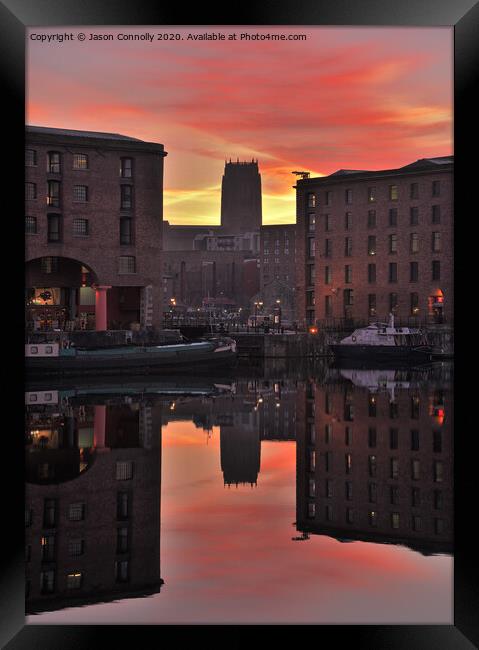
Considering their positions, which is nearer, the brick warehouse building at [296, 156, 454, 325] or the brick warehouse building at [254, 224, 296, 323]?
the brick warehouse building at [296, 156, 454, 325]

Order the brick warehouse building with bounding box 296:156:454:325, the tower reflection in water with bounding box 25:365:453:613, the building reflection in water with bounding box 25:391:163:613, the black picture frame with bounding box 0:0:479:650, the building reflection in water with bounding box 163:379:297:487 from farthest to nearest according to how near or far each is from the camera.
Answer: the brick warehouse building with bounding box 296:156:454:325 < the building reflection in water with bounding box 163:379:297:487 < the tower reflection in water with bounding box 25:365:453:613 < the building reflection in water with bounding box 25:391:163:613 < the black picture frame with bounding box 0:0:479:650

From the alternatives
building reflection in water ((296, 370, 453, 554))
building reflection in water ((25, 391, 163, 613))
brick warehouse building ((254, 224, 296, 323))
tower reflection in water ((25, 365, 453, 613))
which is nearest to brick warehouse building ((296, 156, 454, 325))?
tower reflection in water ((25, 365, 453, 613))

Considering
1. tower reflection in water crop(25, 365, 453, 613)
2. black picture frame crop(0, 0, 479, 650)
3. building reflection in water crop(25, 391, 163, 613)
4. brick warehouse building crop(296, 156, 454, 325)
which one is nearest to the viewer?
black picture frame crop(0, 0, 479, 650)

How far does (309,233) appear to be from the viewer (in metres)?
84.2

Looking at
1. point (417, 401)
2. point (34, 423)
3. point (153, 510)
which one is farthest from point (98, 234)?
point (153, 510)

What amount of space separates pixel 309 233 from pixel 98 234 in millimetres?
29904

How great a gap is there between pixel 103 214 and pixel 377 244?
92.1 feet

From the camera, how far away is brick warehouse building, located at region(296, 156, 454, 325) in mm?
75812

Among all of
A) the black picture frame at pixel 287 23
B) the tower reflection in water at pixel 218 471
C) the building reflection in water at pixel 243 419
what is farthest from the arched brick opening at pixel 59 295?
the black picture frame at pixel 287 23

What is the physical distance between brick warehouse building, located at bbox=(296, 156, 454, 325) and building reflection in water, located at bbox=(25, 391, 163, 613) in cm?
5284

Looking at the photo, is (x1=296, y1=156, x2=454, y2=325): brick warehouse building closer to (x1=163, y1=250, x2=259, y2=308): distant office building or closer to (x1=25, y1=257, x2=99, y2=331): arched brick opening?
(x1=25, y1=257, x2=99, y2=331): arched brick opening
